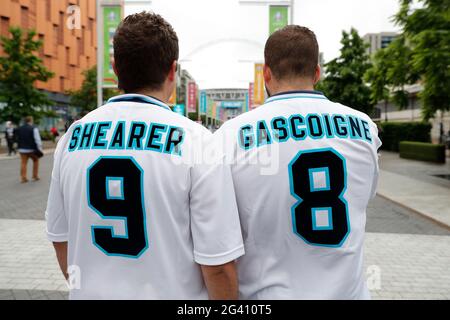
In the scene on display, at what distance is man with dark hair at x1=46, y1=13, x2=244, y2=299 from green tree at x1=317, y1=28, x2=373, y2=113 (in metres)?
28.9

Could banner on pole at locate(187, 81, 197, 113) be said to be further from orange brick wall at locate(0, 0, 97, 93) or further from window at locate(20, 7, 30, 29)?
window at locate(20, 7, 30, 29)

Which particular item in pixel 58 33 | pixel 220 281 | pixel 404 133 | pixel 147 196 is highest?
pixel 58 33

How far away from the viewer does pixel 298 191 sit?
67.5 inches

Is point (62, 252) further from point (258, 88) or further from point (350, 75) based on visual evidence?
point (350, 75)

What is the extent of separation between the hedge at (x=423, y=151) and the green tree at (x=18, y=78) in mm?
23779

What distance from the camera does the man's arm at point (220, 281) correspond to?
5.26 feet

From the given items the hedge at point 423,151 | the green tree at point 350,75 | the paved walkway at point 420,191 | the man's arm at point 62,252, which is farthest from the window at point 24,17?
the man's arm at point 62,252

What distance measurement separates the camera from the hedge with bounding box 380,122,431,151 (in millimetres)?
28906

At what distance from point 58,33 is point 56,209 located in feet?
159

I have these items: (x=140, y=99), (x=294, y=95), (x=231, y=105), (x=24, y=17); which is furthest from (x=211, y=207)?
(x=231, y=105)

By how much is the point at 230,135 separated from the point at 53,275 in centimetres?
392

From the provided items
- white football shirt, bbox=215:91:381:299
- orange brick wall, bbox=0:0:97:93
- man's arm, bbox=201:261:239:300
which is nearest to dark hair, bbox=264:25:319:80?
white football shirt, bbox=215:91:381:299

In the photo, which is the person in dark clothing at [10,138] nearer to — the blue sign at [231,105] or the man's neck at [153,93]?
the man's neck at [153,93]
